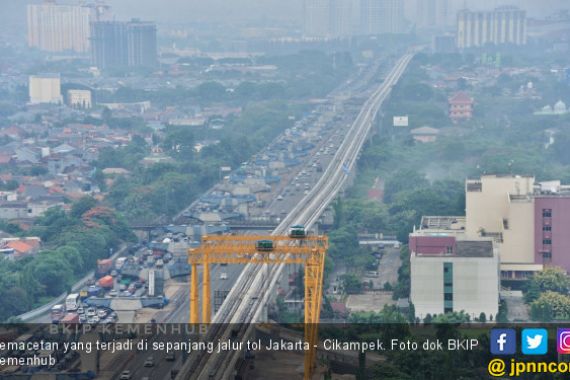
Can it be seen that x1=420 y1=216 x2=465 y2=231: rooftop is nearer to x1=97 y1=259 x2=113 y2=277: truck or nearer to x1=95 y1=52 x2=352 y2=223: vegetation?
x1=97 y1=259 x2=113 y2=277: truck

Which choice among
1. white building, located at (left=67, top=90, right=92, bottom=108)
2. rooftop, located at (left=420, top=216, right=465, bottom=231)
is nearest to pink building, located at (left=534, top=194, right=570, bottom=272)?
rooftop, located at (left=420, top=216, right=465, bottom=231)

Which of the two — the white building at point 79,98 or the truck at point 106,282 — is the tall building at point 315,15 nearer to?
the white building at point 79,98

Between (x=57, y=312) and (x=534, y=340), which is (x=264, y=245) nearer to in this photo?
(x=57, y=312)

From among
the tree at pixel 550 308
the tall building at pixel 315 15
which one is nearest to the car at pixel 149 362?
the tree at pixel 550 308

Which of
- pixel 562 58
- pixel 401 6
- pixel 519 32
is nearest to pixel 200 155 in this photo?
pixel 562 58

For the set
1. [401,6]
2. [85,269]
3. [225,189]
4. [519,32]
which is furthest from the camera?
[401,6]

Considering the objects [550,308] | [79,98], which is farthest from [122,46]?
[550,308]

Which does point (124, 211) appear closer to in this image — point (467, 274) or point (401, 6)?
point (467, 274)
